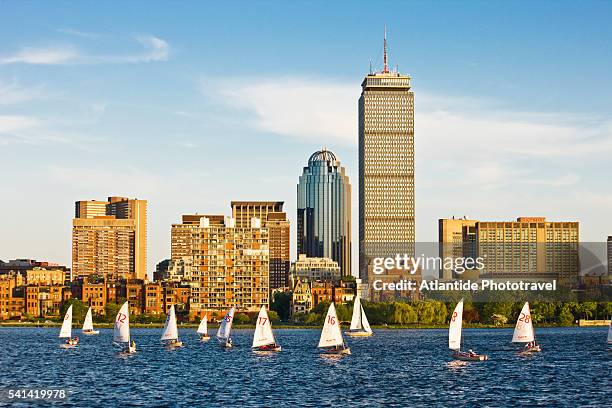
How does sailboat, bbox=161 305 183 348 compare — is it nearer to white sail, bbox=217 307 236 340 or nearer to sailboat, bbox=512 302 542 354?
white sail, bbox=217 307 236 340

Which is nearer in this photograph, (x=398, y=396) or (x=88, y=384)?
(x=398, y=396)

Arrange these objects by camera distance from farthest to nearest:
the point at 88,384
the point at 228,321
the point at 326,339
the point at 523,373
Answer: the point at 228,321
the point at 326,339
the point at 523,373
the point at 88,384

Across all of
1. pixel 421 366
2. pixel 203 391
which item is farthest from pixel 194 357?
pixel 203 391

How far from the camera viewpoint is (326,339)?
160750 millimetres

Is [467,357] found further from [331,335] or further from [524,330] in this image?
[524,330]

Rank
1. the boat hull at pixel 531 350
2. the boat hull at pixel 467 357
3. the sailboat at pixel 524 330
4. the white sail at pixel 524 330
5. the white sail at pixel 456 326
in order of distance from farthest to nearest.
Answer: the boat hull at pixel 531 350, the white sail at pixel 524 330, the sailboat at pixel 524 330, the boat hull at pixel 467 357, the white sail at pixel 456 326

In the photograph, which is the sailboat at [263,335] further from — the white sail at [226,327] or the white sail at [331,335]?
the white sail at [226,327]

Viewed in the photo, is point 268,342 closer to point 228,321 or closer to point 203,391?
point 228,321

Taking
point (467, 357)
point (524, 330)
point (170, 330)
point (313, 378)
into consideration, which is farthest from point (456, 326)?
point (170, 330)

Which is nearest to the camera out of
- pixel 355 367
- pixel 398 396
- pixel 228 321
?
pixel 398 396

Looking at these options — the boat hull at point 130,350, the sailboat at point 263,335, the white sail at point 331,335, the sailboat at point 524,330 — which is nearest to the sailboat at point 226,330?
the sailboat at point 263,335

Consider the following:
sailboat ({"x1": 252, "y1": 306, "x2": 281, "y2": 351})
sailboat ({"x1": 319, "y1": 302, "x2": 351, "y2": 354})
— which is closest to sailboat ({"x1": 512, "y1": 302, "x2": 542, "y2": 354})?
sailboat ({"x1": 319, "y1": 302, "x2": 351, "y2": 354})

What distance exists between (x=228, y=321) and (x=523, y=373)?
241ft

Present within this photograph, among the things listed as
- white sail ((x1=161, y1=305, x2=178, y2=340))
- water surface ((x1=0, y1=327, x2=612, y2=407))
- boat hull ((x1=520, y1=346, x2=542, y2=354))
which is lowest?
water surface ((x1=0, y1=327, x2=612, y2=407))
